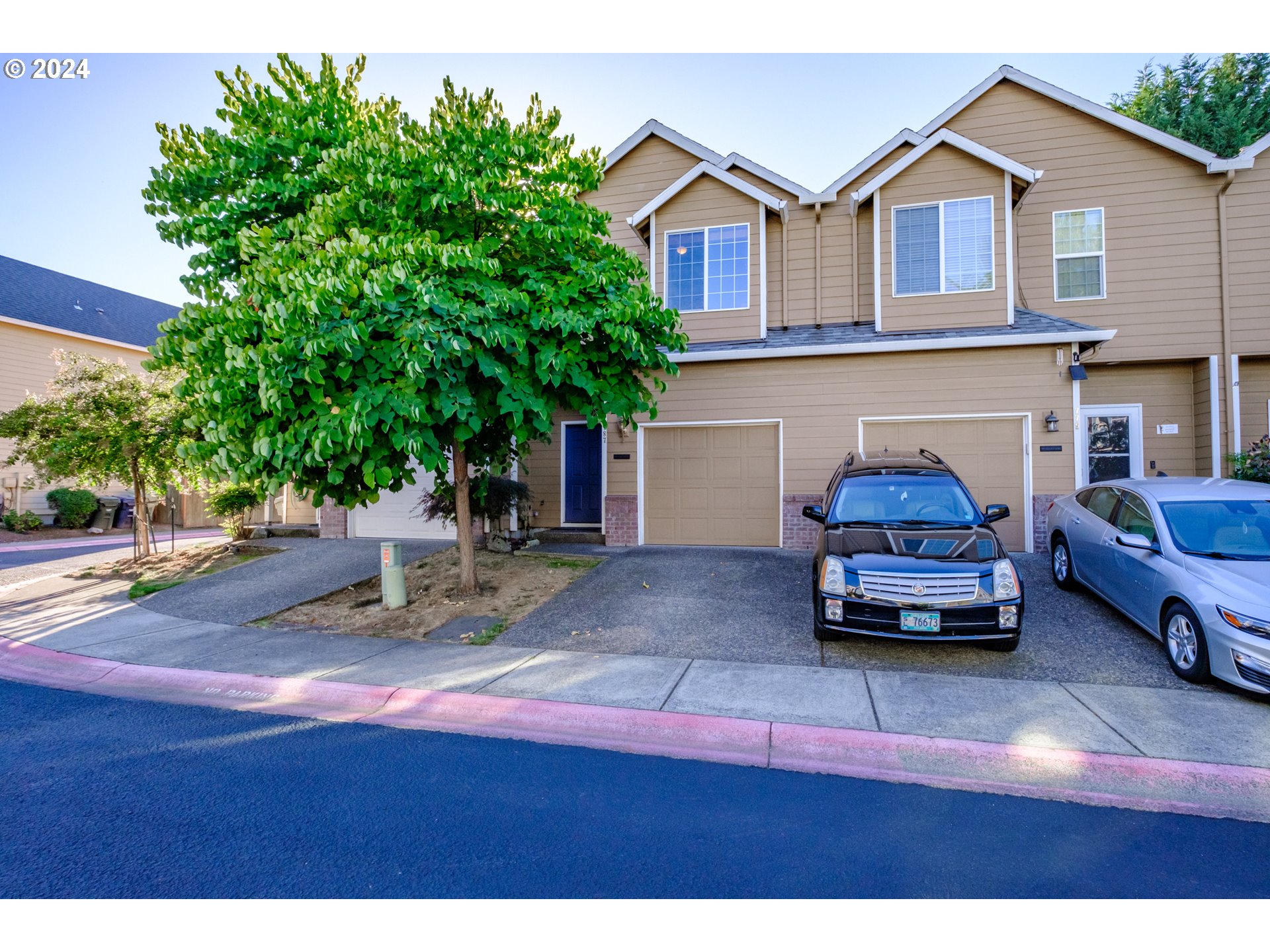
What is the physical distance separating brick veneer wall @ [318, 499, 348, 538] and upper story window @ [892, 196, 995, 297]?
11834mm

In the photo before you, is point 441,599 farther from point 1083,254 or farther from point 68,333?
point 68,333

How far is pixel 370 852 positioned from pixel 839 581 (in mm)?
4214

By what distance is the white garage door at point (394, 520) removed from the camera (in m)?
13.5

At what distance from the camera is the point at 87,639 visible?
7.27 metres

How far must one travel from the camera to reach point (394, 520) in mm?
13664

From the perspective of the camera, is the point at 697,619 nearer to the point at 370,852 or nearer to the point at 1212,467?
the point at 370,852

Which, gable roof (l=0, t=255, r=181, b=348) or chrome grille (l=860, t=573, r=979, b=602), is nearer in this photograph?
chrome grille (l=860, t=573, r=979, b=602)

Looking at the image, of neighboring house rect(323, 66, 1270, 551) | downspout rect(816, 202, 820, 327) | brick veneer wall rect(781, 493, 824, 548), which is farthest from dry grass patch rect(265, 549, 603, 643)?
downspout rect(816, 202, 820, 327)

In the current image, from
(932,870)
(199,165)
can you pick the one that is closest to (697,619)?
(932,870)

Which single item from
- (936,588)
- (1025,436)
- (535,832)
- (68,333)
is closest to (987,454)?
(1025,436)

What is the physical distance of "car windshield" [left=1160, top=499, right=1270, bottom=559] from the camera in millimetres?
5609

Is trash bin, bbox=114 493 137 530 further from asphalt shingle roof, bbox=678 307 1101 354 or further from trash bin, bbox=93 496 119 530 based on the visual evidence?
asphalt shingle roof, bbox=678 307 1101 354

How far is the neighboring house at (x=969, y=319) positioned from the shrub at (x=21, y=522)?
1632cm

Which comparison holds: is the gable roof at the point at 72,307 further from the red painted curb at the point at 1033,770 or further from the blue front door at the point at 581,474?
the red painted curb at the point at 1033,770
